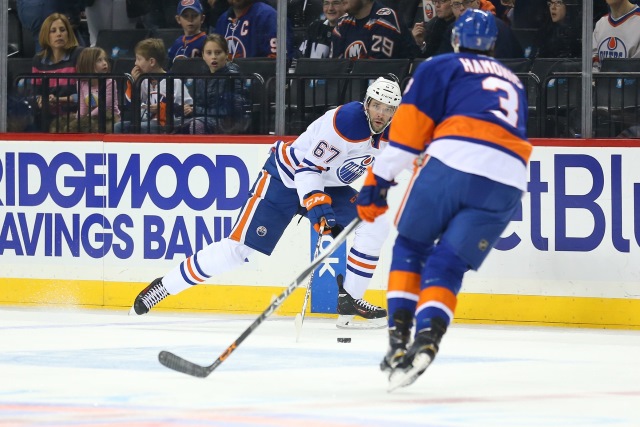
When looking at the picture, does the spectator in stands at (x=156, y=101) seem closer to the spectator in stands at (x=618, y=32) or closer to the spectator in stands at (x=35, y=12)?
the spectator in stands at (x=35, y=12)

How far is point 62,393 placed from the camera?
4734 millimetres

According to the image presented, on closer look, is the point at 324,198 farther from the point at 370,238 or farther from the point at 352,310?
the point at 352,310

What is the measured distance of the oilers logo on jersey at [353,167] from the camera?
281 inches

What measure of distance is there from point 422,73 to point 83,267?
404 centimetres

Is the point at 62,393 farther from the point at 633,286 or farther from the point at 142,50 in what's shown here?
the point at 142,50

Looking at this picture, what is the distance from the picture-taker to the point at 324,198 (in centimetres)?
691

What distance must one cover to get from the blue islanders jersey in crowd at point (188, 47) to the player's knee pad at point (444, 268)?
14.9 feet

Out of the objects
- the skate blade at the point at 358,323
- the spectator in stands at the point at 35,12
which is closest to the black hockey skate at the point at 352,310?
the skate blade at the point at 358,323

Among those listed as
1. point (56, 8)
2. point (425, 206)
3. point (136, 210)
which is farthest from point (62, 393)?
point (56, 8)

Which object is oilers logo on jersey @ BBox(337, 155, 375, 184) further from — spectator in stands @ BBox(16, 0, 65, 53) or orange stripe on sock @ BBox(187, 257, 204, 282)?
spectator in stands @ BBox(16, 0, 65, 53)

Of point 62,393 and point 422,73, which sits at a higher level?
point 422,73

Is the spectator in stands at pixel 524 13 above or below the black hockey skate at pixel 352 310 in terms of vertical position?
above

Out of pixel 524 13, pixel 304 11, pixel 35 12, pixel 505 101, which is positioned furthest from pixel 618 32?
pixel 35 12

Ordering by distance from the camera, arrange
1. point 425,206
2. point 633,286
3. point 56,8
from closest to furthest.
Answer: point 425,206 → point 633,286 → point 56,8
